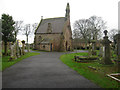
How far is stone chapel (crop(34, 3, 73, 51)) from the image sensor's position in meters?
35.1

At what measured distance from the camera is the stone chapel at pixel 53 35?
3509 centimetres

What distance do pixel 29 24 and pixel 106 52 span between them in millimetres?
49089

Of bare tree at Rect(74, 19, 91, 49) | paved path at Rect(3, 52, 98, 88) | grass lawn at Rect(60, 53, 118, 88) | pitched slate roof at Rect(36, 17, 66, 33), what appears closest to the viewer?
paved path at Rect(3, 52, 98, 88)

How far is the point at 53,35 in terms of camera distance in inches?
1444

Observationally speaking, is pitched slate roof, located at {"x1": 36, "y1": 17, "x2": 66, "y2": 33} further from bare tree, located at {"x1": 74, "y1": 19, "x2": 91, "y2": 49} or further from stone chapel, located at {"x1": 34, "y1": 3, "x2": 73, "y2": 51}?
bare tree, located at {"x1": 74, "y1": 19, "x2": 91, "y2": 49}

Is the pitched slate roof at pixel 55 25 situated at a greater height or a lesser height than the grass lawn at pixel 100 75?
greater

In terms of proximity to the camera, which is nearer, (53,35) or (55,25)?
(53,35)

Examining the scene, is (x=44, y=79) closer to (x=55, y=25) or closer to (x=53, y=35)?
(x=53, y=35)

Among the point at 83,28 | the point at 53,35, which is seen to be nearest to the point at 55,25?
the point at 53,35

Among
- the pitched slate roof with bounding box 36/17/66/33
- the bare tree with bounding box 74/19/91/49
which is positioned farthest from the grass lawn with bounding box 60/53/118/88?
the bare tree with bounding box 74/19/91/49

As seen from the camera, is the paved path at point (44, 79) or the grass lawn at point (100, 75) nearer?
the paved path at point (44, 79)

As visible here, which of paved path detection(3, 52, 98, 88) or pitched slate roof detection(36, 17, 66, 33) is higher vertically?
pitched slate roof detection(36, 17, 66, 33)

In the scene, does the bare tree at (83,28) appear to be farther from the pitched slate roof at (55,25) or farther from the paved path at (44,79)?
the paved path at (44,79)

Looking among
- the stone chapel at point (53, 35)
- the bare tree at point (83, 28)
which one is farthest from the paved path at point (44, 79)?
the bare tree at point (83, 28)
